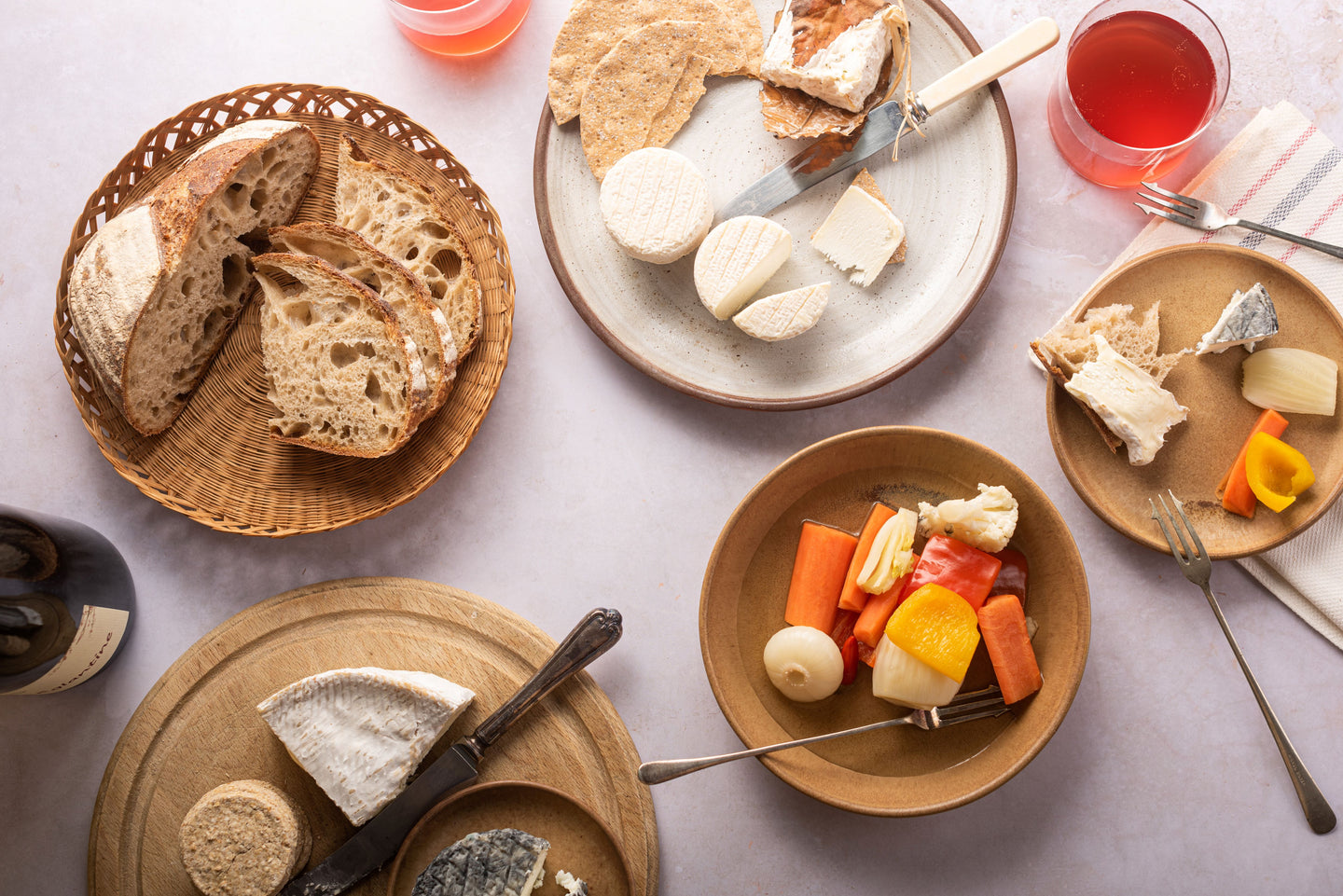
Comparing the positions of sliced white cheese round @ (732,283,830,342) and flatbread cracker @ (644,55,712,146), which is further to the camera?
flatbread cracker @ (644,55,712,146)

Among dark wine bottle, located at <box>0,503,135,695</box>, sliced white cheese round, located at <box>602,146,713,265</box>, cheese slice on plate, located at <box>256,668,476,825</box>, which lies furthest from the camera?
sliced white cheese round, located at <box>602,146,713,265</box>

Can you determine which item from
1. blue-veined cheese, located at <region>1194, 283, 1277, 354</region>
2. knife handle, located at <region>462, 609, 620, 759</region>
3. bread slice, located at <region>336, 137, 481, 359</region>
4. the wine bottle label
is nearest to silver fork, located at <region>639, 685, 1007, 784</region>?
knife handle, located at <region>462, 609, 620, 759</region>

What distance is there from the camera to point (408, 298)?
80.5 inches

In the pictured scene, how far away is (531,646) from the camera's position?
2.12 m

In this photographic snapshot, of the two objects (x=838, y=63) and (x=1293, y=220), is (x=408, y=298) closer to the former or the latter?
(x=838, y=63)

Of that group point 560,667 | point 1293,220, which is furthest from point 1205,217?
point 560,667

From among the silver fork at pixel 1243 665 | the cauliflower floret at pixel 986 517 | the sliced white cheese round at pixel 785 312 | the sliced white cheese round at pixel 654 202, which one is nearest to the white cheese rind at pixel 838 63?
the sliced white cheese round at pixel 654 202

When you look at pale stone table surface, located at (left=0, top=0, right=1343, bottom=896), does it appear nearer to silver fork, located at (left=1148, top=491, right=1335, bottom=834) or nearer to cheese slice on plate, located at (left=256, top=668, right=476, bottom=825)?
silver fork, located at (left=1148, top=491, right=1335, bottom=834)

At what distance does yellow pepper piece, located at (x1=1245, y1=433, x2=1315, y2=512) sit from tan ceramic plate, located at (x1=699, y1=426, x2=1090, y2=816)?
0.51 m

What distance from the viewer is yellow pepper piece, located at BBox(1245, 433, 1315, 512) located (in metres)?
1.96

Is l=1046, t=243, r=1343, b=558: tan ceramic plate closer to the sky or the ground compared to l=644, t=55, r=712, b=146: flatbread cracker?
closer to the ground

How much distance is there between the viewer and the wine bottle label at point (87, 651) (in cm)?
Result: 197

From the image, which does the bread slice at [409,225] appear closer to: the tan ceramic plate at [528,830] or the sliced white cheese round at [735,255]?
the sliced white cheese round at [735,255]

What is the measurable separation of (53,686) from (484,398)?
1232 mm
